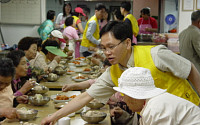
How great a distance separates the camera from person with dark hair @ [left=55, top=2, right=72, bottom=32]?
8637 mm

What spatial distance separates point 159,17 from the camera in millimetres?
8445

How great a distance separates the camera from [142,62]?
2281 millimetres

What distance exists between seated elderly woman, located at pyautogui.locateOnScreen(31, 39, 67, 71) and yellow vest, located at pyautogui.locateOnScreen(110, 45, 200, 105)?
2.34 m

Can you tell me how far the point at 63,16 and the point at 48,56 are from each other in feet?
11.9

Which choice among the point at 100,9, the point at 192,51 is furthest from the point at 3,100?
the point at 100,9

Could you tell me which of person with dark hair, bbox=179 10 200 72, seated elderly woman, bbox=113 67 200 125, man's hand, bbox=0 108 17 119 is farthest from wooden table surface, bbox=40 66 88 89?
seated elderly woman, bbox=113 67 200 125

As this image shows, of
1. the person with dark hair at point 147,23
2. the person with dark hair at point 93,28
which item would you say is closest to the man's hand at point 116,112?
the person with dark hair at point 93,28

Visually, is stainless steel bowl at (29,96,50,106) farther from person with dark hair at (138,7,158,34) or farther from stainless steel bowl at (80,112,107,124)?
person with dark hair at (138,7,158,34)

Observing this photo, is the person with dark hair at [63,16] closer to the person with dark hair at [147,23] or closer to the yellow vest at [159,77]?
the person with dark hair at [147,23]

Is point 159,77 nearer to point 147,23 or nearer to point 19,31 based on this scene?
point 147,23

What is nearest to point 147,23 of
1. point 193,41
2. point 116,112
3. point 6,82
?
point 193,41

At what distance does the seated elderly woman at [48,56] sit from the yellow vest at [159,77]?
2341 millimetres

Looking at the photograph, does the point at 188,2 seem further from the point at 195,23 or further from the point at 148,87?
the point at 148,87

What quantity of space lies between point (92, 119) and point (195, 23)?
3.17 m
